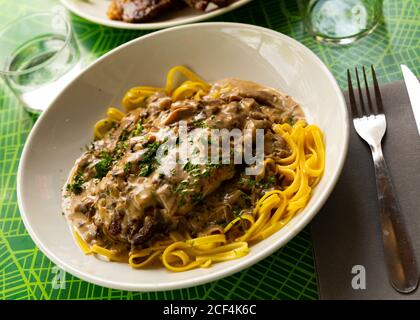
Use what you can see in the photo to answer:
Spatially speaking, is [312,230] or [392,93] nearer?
[312,230]

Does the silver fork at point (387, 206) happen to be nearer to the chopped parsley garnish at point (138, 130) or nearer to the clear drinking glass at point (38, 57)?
the chopped parsley garnish at point (138, 130)

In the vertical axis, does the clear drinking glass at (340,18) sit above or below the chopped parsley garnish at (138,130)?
above

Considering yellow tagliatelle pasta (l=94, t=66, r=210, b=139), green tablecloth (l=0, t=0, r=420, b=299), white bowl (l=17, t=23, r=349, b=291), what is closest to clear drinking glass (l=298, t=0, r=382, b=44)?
green tablecloth (l=0, t=0, r=420, b=299)

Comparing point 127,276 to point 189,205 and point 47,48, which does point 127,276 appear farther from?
point 47,48

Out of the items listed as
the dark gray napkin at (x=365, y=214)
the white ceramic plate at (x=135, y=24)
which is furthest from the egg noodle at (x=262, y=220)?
the white ceramic plate at (x=135, y=24)

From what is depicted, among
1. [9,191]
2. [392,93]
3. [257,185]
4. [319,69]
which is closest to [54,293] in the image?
[9,191]

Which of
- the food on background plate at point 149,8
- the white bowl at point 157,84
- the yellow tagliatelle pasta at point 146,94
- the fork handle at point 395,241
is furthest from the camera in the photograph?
the food on background plate at point 149,8

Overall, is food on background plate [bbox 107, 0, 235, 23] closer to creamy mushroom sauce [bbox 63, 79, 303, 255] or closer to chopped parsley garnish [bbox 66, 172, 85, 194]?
creamy mushroom sauce [bbox 63, 79, 303, 255]
